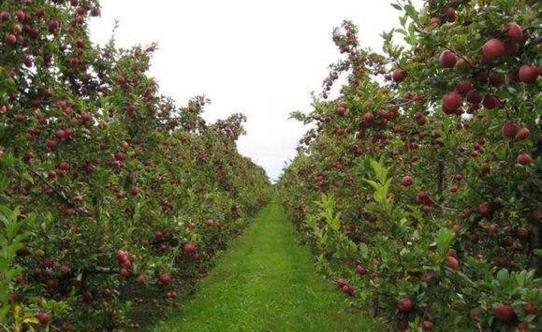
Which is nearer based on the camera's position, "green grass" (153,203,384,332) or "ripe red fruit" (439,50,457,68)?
"ripe red fruit" (439,50,457,68)

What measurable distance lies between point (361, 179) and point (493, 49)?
2173 mm

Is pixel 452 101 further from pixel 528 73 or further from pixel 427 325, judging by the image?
pixel 427 325

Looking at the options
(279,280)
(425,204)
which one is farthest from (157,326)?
(425,204)

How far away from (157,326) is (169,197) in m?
2.85

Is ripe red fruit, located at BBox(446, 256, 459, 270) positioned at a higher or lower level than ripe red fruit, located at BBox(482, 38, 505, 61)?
lower

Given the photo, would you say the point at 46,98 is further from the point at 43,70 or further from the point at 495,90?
the point at 495,90

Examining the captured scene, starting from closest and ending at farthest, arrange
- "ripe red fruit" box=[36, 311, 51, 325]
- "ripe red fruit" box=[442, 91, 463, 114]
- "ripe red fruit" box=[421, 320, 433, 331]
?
"ripe red fruit" box=[442, 91, 463, 114]
"ripe red fruit" box=[421, 320, 433, 331]
"ripe red fruit" box=[36, 311, 51, 325]

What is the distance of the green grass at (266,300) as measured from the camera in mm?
10469

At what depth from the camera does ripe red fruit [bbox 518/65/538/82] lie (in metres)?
2.99

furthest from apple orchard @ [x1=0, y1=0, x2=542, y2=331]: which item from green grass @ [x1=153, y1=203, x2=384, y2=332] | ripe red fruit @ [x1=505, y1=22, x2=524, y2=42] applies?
green grass @ [x1=153, y1=203, x2=384, y2=332]

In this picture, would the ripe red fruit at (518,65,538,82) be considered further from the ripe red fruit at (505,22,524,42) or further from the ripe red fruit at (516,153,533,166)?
the ripe red fruit at (516,153,533,166)

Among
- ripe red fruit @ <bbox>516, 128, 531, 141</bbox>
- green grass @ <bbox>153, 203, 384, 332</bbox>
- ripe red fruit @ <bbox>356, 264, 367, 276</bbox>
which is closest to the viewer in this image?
ripe red fruit @ <bbox>516, 128, 531, 141</bbox>

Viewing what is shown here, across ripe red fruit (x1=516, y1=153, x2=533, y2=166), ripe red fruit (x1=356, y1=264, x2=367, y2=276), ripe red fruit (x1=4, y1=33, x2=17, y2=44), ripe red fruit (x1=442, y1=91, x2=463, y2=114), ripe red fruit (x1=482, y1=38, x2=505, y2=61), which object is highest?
ripe red fruit (x1=4, y1=33, x2=17, y2=44)

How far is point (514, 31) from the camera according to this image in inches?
116
